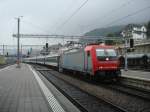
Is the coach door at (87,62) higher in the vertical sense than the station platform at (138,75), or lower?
higher

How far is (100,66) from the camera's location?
24141 millimetres

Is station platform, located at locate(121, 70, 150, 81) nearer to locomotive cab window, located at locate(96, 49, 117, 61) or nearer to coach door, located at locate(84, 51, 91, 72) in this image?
locomotive cab window, located at locate(96, 49, 117, 61)

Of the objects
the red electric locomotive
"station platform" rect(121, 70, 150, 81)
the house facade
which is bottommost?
"station platform" rect(121, 70, 150, 81)

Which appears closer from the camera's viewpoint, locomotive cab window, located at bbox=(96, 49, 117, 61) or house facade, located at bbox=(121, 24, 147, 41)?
locomotive cab window, located at bbox=(96, 49, 117, 61)

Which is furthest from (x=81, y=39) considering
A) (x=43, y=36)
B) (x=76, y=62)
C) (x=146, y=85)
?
(x=146, y=85)

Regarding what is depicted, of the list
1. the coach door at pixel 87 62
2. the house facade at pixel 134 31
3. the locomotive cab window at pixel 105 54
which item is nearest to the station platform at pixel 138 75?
the locomotive cab window at pixel 105 54

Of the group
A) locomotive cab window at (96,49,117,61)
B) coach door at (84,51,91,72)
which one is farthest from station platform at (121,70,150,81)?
coach door at (84,51,91,72)

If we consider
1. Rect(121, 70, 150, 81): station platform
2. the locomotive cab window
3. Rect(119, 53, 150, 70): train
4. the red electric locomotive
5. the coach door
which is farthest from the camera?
Rect(119, 53, 150, 70): train

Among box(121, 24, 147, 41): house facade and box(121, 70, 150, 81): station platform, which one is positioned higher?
box(121, 24, 147, 41): house facade

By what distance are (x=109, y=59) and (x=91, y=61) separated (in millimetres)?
1283

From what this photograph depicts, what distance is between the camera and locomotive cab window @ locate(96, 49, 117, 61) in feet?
80.8

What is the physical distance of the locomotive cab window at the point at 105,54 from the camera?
24.6 metres

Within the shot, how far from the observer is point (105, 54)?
2488 cm

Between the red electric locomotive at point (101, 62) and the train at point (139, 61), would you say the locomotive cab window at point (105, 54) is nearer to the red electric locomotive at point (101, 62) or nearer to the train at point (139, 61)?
the red electric locomotive at point (101, 62)
